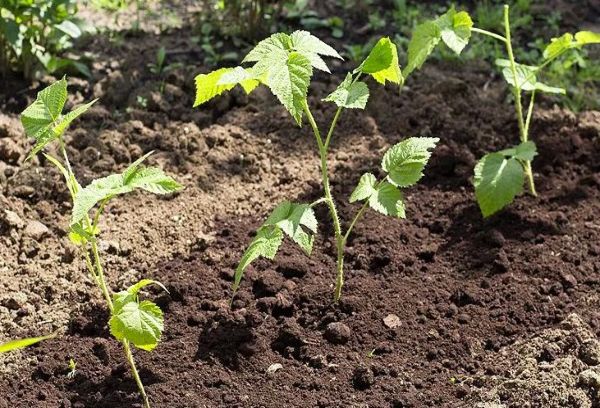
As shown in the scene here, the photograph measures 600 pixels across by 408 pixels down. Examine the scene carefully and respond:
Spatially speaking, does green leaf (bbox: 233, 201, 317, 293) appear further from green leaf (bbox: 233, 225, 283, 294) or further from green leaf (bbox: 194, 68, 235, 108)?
green leaf (bbox: 194, 68, 235, 108)

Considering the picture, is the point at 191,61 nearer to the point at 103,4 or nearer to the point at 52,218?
the point at 103,4

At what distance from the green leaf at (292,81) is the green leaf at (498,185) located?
1072 millimetres

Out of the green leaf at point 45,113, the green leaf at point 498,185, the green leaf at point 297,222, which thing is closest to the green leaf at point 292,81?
the green leaf at point 297,222

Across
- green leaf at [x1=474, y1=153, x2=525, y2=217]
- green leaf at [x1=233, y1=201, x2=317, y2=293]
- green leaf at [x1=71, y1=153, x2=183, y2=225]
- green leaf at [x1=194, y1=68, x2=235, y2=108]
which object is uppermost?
green leaf at [x1=194, y1=68, x2=235, y2=108]

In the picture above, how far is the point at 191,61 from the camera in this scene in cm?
492

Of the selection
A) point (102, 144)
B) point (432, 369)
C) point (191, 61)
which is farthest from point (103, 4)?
point (432, 369)

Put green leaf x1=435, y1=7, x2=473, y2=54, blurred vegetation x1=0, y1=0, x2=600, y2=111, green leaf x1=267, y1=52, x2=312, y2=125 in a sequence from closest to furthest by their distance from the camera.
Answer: green leaf x1=267, y1=52, x2=312, y2=125 < green leaf x1=435, y1=7, x2=473, y2=54 < blurred vegetation x1=0, y1=0, x2=600, y2=111

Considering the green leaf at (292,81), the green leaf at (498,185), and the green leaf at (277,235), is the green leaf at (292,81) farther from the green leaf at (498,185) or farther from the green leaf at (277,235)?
the green leaf at (498,185)

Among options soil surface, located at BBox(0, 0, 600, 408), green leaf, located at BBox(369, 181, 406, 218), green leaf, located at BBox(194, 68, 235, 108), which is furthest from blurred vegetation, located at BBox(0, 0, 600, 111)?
green leaf, located at BBox(369, 181, 406, 218)

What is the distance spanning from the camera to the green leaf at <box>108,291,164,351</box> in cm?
282

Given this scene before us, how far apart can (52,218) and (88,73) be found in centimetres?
104

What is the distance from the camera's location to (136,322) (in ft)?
9.26

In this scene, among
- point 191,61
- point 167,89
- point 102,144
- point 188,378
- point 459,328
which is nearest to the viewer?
point 188,378

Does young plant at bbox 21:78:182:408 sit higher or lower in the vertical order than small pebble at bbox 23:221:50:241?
higher
